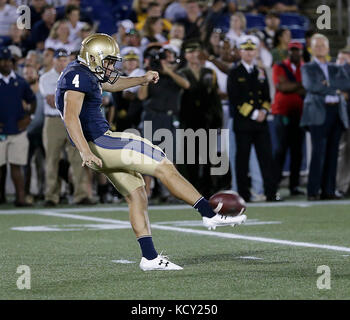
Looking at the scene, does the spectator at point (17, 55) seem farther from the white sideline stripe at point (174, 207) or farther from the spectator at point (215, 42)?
the spectator at point (215, 42)

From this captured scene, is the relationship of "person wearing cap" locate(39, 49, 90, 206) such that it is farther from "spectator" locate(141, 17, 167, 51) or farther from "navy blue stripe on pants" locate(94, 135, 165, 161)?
"navy blue stripe on pants" locate(94, 135, 165, 161)

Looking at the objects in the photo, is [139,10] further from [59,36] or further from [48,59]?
[48,59]

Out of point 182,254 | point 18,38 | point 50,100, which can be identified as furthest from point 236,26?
point 182,254

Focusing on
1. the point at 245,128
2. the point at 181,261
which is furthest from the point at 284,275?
the point at 245,128

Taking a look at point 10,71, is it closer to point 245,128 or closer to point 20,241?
point 245,128

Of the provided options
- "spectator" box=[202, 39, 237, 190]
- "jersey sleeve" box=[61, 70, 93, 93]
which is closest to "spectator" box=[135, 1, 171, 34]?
"spectator" box=[202, 39, 237, 190]

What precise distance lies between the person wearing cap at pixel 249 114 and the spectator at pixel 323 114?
0.60 m

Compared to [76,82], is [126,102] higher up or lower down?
lower down

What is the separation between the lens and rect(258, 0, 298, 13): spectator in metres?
19.8

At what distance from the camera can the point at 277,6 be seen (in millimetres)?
19719

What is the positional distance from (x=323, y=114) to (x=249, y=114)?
107 cm

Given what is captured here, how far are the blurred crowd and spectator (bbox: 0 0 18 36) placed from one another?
130 centimetres

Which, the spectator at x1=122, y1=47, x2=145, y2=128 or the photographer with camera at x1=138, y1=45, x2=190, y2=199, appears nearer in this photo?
the photographer with camera at x1=138, y1=45, x2=190, y2=199

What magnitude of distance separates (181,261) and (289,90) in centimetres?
699
